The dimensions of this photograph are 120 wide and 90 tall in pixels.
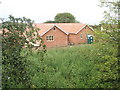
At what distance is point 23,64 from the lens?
3020mm

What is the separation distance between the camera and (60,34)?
76.3ft

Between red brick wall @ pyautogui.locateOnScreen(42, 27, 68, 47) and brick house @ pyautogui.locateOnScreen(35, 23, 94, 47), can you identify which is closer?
brick house @ pyautogui.locateOnScreen(35, 23, 94, 47)

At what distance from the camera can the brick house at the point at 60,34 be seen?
22119 millimetres

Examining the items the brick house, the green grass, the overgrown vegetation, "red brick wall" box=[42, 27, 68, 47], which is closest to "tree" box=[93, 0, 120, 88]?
the overgrown vegetation

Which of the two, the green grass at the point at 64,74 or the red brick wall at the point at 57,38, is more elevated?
the red brick wall at the point at 57,38

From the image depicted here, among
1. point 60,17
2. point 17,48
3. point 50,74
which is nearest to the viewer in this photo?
point 17,48

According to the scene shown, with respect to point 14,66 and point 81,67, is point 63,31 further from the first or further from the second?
point 14,66

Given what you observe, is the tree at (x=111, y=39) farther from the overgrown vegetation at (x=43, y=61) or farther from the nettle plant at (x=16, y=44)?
the nettle plant at (x=16, y=44)

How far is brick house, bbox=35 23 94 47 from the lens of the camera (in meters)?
22.1

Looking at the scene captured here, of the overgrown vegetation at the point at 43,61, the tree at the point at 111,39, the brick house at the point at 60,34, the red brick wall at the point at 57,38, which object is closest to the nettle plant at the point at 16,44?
the overgrown vegetation at the point at 43,61

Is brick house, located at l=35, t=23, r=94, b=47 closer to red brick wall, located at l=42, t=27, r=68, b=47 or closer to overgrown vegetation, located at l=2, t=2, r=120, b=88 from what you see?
Answer: red brick wall, located at l=42, t=27, r=68, b=47

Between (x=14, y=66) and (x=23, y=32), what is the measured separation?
0.67 m

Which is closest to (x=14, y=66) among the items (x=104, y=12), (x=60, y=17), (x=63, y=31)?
(x=104, y=12)

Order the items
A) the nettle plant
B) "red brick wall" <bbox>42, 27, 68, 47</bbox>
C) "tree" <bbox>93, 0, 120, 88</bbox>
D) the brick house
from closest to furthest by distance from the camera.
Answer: the nettle plant
"tree" <bbox>93, 0, 120, 88</bbox>
the brick house
"red brick wall" <bbox>42, 27, 68, 47</bbox>
